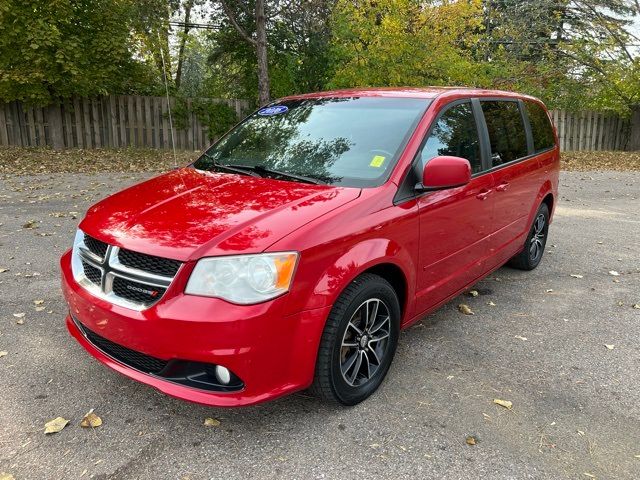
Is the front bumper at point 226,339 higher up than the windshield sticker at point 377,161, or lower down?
lower down

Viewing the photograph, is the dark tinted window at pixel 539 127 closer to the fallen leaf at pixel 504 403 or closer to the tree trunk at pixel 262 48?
the fallen leaf at pixel 504 403

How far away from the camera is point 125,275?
8.80ft

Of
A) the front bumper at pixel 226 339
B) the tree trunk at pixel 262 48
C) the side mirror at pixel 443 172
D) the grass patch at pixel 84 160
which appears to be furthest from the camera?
the tree trunk at pixel 262 48

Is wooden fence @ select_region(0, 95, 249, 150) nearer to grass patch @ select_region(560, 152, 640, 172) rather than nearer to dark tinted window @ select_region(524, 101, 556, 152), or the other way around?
grass patch @ select_region(560, 152, 640, 172)

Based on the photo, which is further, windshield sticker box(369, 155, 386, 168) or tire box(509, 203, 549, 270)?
tire box(509, 203, 549, 270)

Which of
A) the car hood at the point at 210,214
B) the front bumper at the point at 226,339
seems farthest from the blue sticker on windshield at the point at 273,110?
the front bumper at the point at 226,339

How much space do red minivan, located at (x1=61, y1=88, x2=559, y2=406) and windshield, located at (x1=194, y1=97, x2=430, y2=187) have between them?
1 centimetres

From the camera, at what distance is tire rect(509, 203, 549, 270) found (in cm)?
546

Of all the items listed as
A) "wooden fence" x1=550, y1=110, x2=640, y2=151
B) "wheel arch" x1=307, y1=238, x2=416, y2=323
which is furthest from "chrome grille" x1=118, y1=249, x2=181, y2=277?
"wooden fence" x1=550, y1=110, x2=640, y2=151

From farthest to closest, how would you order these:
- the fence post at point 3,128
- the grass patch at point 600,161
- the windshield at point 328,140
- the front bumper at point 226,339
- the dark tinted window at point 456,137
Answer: the fence post at point 3,128 → the grass patch at point 600,161 → the dark tinted window at point 456,137 → the windshield at point 328,140 → the front bumper at point 226,339

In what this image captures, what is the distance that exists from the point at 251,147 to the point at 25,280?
2.68 metres

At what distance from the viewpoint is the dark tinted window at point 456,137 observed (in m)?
3.57

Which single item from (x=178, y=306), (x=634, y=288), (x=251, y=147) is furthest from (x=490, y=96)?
(x=178, y=306)

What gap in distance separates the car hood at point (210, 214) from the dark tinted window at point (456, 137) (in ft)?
2.67
